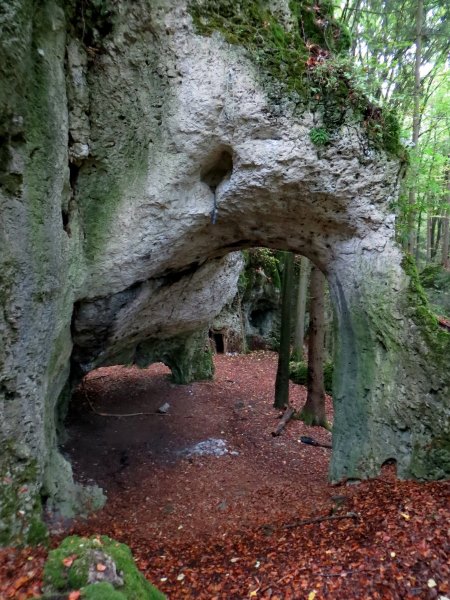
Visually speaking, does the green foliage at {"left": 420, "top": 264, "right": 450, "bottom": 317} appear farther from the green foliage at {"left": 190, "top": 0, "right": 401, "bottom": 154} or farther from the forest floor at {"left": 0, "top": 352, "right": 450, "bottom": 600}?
the green foliage at {"left": 190, "top": 0, "right": 401, "bottom": 154}

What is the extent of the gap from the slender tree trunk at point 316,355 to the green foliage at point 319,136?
4.56 m

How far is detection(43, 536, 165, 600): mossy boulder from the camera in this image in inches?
101

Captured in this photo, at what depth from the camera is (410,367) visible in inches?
212

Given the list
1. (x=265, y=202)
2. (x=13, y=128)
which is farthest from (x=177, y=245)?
(x=13, y=128)

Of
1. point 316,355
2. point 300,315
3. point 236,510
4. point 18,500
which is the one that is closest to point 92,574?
point 18,500

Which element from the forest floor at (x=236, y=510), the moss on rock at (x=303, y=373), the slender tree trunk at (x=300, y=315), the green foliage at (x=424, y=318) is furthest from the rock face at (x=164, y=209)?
the slender tree trunk at (x=300, y=315)

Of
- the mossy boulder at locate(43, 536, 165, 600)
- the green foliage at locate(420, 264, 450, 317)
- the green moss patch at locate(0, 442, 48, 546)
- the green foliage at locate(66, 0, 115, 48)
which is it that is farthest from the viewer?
the green foliage at locate(420, 264, 450, 317)

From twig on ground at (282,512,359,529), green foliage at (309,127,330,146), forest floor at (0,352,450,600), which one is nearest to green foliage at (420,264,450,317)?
forest floor at (0,352,450,600)

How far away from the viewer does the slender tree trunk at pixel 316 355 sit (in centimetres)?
973

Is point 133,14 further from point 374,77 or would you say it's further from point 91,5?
point 374,77

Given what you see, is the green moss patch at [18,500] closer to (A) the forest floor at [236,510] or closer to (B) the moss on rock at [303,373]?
(A) the forest floor at [236,510]

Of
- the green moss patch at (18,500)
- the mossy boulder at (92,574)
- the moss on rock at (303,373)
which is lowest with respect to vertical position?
the moss on rock at (303,373)

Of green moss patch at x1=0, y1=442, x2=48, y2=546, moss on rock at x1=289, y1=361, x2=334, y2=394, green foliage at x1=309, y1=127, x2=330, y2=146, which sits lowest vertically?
moss on rock at x1=289, y1=361, x2=334, y2=394

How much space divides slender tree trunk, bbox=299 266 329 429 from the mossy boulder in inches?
286
